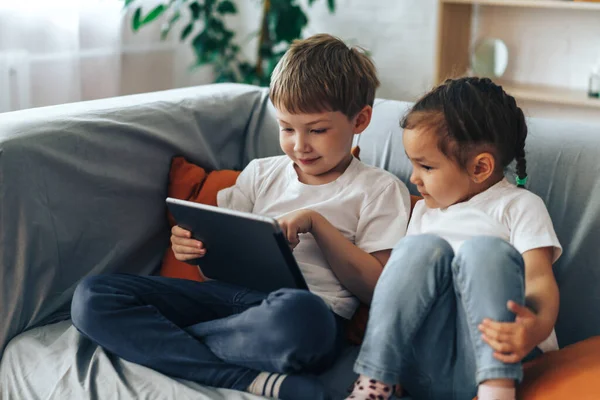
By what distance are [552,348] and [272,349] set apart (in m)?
0.46

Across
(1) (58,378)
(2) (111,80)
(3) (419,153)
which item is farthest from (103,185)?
(2) (111,80)

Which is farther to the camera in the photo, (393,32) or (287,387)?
(393,32)

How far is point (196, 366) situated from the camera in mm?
1228

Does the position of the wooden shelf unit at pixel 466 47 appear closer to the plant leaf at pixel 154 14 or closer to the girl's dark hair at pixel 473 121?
the plant leaf at pixel 154 14

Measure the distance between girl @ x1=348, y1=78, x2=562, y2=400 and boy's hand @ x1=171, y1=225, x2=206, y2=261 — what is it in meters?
0.37

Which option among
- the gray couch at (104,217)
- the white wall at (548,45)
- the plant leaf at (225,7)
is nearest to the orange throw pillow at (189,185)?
the gray couch at (104,217)

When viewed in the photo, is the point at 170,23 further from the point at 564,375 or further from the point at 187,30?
the point at 564,375

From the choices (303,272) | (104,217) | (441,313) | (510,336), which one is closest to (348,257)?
(303,272)

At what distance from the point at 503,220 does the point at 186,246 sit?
1.83 feet

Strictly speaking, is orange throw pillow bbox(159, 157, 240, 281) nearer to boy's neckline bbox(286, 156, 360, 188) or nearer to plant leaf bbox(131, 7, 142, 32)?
boy's neckline bbox(286, 156, 360, 188)

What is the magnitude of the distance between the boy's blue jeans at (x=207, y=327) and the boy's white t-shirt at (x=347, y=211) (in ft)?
0.22

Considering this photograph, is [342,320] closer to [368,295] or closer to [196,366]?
[368,295]

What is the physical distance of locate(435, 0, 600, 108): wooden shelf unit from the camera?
2564 millimetres

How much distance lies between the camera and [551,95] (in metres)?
2.64
